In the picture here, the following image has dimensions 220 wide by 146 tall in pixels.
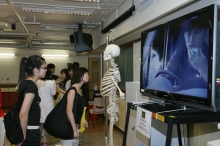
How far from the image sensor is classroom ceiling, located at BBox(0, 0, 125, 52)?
169 inches

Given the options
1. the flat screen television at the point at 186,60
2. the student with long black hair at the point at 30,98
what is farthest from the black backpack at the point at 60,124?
the flat screen television at the point at 186,60

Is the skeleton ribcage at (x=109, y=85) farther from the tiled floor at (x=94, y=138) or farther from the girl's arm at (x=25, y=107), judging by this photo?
the tiled floor at (x=94, y=138)

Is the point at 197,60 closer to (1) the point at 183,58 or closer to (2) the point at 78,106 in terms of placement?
(1) the point at 183,58

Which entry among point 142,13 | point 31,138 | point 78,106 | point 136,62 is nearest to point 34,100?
point 31,138

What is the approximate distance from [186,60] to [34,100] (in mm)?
1433

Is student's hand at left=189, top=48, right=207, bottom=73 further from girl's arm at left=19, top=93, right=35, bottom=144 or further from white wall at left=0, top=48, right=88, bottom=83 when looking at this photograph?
white wall at left=0, top=48, right=88, bottom=83

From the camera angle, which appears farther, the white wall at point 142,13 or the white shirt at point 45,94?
the white shirt at point 45,94

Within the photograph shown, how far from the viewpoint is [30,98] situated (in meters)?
2.01

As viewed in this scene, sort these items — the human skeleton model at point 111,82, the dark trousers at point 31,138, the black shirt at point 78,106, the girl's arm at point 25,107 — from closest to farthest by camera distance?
the girl's arm at point 25,107 → the dark trousers at point 31,138 → the black shirt at point 78,106 → the human skeleton model at point 111,82

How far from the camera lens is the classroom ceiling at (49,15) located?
4.29 metres

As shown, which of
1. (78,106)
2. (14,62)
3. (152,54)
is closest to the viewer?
(152,54)

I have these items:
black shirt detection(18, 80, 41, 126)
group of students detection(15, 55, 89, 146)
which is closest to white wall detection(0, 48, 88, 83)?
group of students detection(15, 55, 89, 146)

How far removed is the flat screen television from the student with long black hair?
3.77ft

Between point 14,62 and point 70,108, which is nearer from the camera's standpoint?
point 70,108
